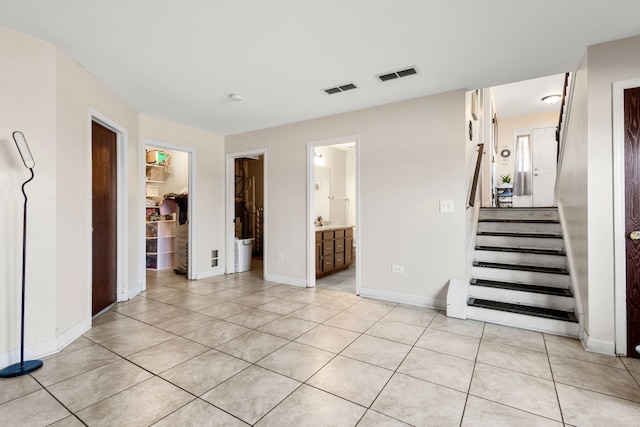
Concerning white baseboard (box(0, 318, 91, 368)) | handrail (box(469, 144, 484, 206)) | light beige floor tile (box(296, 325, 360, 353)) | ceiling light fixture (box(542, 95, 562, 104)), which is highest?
ceiling light fixture (box(542, 95, 562, 104))

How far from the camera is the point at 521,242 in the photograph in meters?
3.82

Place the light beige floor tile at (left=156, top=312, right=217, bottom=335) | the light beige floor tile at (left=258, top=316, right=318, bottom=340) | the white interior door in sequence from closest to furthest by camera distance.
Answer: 1. the light beige floor tile at (left=258, top=316, right=318, bottom=340)
2. the light beige floor tile at (left=156, top=312, right=217, bottom=335)
3. the white interior door

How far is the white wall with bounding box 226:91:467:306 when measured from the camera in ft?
11.2

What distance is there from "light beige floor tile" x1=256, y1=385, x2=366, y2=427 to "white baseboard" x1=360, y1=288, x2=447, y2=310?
2.08 meters

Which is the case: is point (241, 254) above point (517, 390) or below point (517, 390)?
above

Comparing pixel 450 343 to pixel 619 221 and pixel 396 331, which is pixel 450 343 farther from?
pixel 619 221

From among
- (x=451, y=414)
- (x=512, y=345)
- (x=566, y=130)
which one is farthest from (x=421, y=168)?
(x=451, y=414)

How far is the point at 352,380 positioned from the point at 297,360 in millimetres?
483

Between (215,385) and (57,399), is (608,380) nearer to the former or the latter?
(215,385)

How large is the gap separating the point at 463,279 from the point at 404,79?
2284mm

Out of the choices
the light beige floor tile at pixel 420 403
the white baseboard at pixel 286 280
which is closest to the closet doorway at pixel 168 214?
the white baseboard at pixel 286 280

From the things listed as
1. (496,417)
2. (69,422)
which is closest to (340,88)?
(496,417)

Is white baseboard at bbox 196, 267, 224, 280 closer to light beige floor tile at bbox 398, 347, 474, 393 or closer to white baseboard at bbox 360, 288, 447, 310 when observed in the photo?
white baseboard at bbox 360, 288, 447, 310

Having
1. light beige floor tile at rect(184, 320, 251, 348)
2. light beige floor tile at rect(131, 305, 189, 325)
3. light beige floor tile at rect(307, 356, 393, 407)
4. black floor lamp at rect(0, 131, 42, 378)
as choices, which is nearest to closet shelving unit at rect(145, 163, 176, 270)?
light beige floor tile at rect(131, 305, 189, 325)
